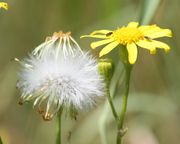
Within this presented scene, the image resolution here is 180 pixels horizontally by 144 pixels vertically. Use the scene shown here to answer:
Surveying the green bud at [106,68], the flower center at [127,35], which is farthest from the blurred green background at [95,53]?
the green bud at [106,68]

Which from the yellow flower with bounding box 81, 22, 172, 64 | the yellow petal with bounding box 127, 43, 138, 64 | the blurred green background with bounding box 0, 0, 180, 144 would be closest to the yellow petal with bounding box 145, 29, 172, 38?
the yellow flower with bounding box 81, 22, 172, 64

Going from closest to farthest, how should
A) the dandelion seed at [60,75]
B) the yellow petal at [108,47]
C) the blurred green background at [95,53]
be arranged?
the dandelion seed at [60,75] < the yellow petal at [108,47] < the blurred green background at [95,53]

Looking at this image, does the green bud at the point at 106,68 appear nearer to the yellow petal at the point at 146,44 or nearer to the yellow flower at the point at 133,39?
the yellow flower at the point at 133,39

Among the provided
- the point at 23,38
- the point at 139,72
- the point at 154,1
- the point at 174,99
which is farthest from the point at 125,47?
the point at 23,38

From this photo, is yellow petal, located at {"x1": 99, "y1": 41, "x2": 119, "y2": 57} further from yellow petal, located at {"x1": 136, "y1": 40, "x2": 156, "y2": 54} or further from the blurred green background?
the blurred green background

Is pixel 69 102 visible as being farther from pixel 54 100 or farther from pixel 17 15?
pixel 17 15

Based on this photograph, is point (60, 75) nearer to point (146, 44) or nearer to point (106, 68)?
point (106, 68)
